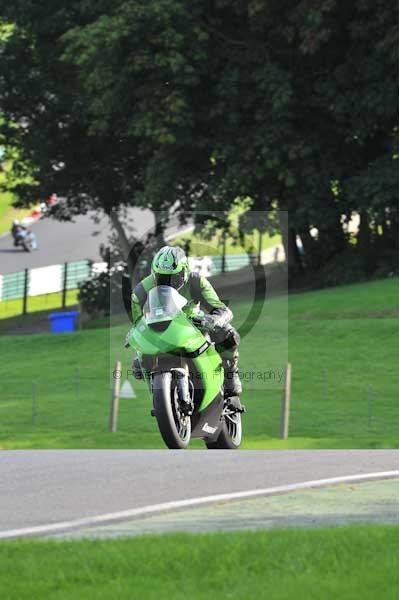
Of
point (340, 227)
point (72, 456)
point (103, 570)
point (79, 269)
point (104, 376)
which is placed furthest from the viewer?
point (79, 269)

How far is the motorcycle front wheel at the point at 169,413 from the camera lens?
13.4 metres

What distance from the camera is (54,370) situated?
32781 millimetres

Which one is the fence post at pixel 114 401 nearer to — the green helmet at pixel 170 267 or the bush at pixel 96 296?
the green helmet at pixel 170 267

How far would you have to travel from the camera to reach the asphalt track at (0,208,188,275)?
6862 centimetres

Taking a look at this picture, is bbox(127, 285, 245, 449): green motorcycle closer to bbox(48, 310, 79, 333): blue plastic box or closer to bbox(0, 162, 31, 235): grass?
bbox(48, 310, 79, 333): blue plastic box

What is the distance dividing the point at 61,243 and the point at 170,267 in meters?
Answer: 60.8

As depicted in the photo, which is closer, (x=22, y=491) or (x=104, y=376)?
(x=22, y=491)

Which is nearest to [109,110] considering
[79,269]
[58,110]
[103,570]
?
[58,110]

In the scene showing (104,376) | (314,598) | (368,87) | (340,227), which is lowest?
(314,598)

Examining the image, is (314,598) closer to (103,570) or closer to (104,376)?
(103,570)

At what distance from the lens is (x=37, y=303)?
59.4 m

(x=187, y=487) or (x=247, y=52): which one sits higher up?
(x=247, y=52)

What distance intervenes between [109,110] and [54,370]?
1217 centimetres

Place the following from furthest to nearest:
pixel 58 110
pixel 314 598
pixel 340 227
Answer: pixel 58 110 < pixel 340 227 < pixel 314 598
